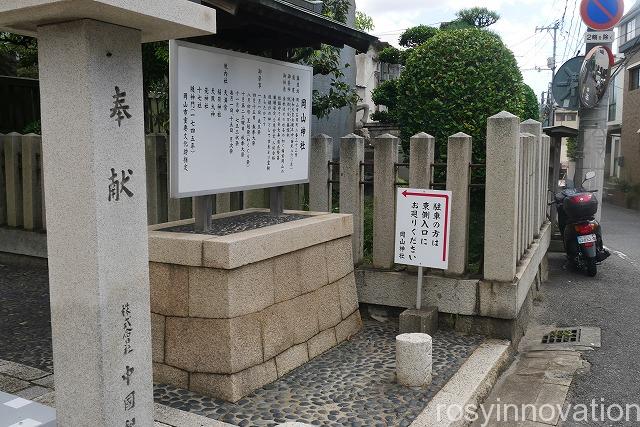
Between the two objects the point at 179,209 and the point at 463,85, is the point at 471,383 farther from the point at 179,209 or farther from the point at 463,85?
the point at 463,85

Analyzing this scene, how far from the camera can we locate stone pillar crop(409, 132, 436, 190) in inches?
261

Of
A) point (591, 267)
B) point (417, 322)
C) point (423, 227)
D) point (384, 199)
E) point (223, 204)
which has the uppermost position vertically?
point (384, 199)

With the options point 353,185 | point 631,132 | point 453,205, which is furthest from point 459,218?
point 631,132

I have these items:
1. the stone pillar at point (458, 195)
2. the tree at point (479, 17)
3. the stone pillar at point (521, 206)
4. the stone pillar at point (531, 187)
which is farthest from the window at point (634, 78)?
the stone pillar at point (458, 195)

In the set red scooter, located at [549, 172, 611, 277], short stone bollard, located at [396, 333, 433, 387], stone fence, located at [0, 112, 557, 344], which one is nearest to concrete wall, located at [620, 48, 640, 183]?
red scooter, located at [549, 172, 611, 277]

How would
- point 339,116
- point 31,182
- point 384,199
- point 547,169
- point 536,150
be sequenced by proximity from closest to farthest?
point 384,199
point 536,150
point 31,182
point 547,169
point 339,116

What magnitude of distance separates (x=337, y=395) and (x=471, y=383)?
1.23 meters

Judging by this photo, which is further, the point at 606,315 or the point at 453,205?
the point at 606,315

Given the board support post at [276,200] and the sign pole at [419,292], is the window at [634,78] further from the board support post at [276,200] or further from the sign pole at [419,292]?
the board support post at [276,200]

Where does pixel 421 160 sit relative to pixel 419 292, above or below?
above

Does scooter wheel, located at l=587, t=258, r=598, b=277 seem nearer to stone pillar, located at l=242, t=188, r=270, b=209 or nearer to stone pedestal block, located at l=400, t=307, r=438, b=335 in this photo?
stone pedestal block, located at l=400, t=307, r=438, b=335

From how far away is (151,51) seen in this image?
839 centimetres

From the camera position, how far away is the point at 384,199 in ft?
22.6

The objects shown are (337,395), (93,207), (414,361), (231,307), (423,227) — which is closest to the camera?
(93,207)
